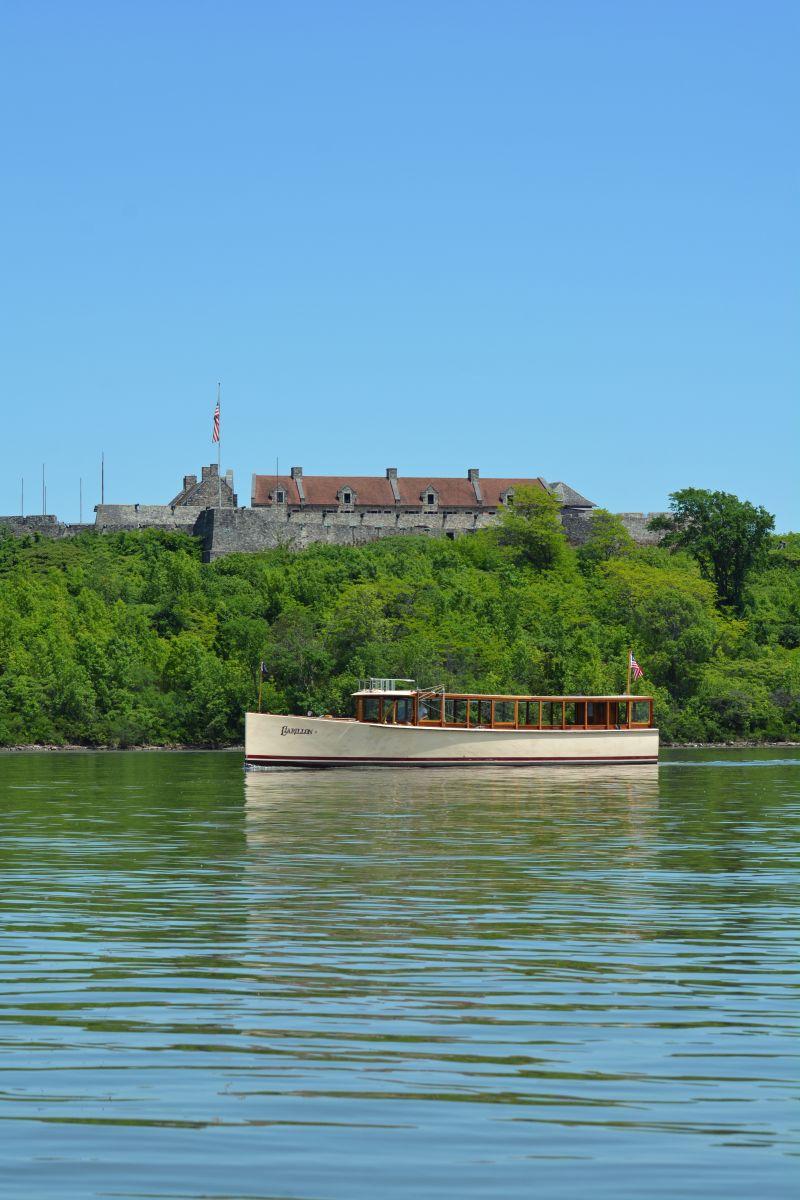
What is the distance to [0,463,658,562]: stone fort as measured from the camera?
461 ft

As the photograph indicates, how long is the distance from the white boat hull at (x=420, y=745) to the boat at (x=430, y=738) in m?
0.04

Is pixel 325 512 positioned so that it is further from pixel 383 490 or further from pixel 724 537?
pixel 724 537

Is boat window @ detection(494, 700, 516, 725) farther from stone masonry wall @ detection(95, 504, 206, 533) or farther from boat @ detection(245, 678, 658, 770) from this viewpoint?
stone masonry wall @ detection(95, 504, 206, 533)

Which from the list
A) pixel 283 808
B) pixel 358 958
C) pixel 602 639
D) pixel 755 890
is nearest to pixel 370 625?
pixel 602 639

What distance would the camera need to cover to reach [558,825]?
135 ft

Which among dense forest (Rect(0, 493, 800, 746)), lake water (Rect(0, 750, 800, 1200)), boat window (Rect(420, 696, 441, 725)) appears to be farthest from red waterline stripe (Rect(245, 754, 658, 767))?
lake water (Rect(0, 750, 800, 1200))

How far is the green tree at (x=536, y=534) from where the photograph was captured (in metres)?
140

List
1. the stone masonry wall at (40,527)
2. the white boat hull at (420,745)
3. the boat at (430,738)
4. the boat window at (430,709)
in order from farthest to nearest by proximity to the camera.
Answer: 1. the stone masonry wall at (40,527)
2. the boat window at (430,709)
3. the boat at (430,738)
4. the white boat hull at (420,745)

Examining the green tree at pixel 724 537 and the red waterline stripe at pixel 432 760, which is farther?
the green tree at pixel 724 537

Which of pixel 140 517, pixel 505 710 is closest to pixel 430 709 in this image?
pixel 505 710

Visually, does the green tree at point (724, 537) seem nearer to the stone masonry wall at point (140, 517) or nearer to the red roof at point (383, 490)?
the red roof at point (383, 490)

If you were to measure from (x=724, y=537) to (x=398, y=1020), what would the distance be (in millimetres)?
120214

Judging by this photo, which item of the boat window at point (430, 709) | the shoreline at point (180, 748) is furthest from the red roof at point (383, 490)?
the boat window at point (430, 709)

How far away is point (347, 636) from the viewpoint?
113m
